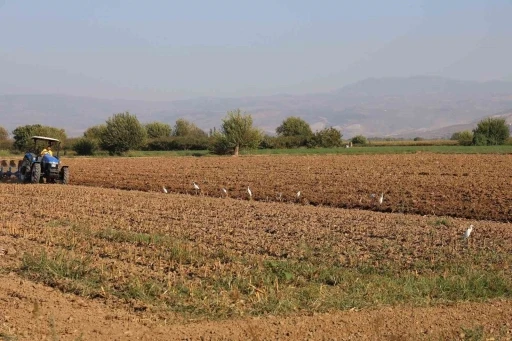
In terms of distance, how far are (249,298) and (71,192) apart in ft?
53.7

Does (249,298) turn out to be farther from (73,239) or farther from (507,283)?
(73,239)

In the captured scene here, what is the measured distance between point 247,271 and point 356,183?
17893 millimetres

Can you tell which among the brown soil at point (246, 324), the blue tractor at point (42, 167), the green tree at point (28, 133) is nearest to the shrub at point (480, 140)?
the green tree at point (28, 133)

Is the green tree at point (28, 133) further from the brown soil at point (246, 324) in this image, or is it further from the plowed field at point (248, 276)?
the brown soil at point (246, 324)

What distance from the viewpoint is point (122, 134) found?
64812 millimetres

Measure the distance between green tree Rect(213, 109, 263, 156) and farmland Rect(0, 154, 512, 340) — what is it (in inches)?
1604

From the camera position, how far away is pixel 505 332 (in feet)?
24.1

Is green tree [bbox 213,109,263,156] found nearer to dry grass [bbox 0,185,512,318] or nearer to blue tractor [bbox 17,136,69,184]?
blue tractor [bbox 17,136,69,184]

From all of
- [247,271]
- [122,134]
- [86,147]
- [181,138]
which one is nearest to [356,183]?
[247,271]

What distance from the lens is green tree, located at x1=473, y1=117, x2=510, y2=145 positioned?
7512 centimetres

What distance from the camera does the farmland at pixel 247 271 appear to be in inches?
290

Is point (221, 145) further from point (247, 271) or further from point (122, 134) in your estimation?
point (247, 271)

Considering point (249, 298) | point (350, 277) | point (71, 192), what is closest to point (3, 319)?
point (249, 298)

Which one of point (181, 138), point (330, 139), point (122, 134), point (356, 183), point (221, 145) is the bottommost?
point (356, 183)
